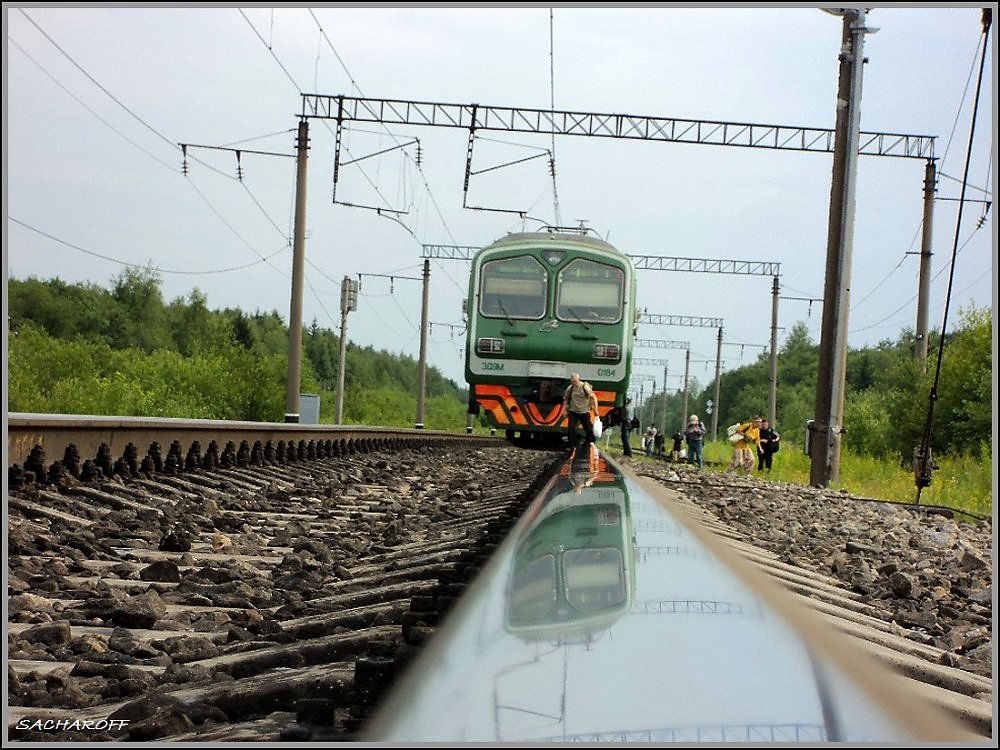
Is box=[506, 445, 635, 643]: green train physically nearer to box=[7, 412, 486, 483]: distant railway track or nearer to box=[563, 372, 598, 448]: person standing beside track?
box=[7, 412, 486, 483]: distant railway track

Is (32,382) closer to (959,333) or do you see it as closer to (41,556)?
(959,333)

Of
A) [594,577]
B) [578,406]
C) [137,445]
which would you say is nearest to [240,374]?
[578,406]

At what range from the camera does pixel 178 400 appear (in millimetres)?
42188

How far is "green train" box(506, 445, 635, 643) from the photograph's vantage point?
218cm

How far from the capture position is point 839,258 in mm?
→ 16266

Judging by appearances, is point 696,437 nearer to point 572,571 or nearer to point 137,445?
point 137,445

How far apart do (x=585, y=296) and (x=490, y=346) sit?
171 centimetres

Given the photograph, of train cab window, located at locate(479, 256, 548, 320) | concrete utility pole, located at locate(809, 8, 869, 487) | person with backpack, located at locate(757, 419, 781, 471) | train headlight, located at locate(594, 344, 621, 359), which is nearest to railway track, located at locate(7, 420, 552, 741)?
concrete utility pole, located at locate(809, 8, 869, 487)

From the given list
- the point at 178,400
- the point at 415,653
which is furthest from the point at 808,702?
the point at 178,400

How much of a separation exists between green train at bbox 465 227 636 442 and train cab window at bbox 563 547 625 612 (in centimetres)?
1559

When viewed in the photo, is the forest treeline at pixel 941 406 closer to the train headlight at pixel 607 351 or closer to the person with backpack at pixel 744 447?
the person with backpack at pixel 744 447

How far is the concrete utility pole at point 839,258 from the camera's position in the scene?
16031 millimetres

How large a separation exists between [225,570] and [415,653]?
9.52ft

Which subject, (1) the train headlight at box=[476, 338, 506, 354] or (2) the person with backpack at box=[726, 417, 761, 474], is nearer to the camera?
(1) the train headlight at box=[476, 338, 506, 354]
